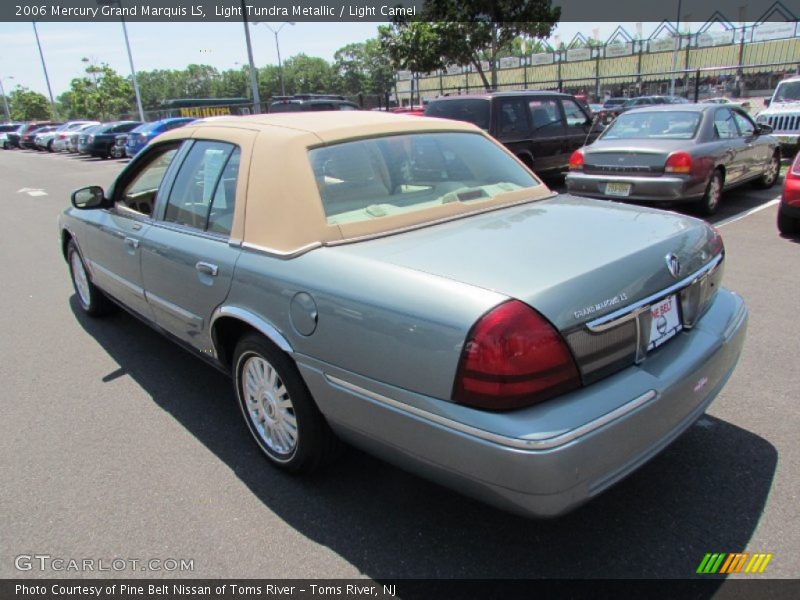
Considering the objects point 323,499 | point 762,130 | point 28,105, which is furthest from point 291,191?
point 28,105

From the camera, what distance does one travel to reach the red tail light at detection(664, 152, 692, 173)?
746cm

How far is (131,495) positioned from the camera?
2.88 m

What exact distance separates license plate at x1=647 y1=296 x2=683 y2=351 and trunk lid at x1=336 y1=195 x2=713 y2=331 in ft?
0.24

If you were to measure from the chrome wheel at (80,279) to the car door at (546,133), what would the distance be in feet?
24.8

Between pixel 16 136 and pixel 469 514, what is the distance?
164ft

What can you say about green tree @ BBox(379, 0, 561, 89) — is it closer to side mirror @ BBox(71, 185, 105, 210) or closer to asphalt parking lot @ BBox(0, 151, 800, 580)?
side mirror @ BBox(71, 185, 105, 210)

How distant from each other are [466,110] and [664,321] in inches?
330

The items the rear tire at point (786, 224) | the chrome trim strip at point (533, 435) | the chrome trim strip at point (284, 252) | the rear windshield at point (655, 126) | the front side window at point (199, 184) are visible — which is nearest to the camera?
the chrome trim strip at point (533, 435)

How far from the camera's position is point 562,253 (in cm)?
230

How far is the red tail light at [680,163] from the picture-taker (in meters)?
7.46

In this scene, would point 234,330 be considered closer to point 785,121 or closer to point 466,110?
point 466,110

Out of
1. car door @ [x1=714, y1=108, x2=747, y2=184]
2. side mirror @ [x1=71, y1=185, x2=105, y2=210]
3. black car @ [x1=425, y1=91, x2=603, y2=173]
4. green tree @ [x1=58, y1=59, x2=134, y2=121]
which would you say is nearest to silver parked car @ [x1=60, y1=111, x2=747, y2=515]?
side mirror @ [x1=71, y1=185, x2=105, y2=210]

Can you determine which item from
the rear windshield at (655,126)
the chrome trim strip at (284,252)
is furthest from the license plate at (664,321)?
the rear windshield at (655,126)

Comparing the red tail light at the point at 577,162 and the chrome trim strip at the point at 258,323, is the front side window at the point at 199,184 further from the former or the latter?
the red tail light at the point at 577,162
